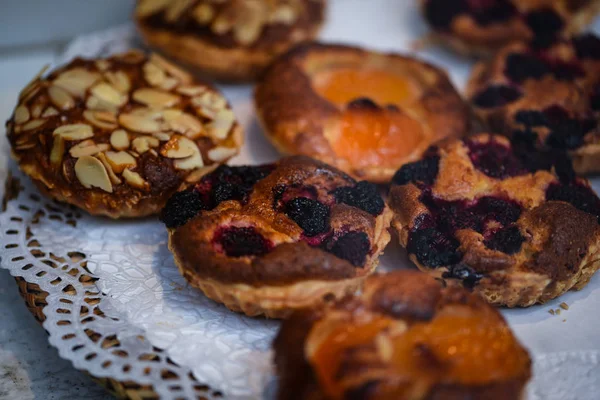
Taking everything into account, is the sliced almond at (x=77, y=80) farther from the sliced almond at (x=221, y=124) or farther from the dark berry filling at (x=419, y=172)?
the dark berry filling at (x=419, y=172)

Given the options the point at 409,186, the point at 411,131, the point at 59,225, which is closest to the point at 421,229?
the point at 409,186

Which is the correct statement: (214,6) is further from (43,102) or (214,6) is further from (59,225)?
(59,225)

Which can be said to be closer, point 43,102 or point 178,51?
point 43,102

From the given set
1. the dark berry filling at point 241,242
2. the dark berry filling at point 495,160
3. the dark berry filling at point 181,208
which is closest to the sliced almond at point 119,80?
the dark berry filling at point 181,208

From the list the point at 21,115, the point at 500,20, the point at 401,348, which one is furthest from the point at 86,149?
the point at 500,20

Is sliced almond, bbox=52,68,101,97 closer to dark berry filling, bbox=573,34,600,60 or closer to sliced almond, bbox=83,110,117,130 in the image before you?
sliced almond, bbox=83,110,117,130

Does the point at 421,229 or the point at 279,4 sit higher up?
the point at 279,4

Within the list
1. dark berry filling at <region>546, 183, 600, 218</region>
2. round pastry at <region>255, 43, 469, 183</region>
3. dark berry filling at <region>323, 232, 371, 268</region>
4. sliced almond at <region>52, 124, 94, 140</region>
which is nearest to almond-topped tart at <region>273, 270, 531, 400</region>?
dark berry filling at <region>323, 232, 371, 268</region>
